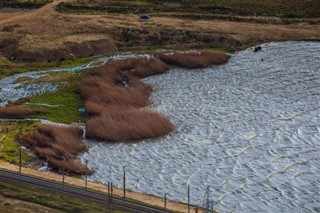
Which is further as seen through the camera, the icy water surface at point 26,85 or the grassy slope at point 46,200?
the icy water surface at point 26,85

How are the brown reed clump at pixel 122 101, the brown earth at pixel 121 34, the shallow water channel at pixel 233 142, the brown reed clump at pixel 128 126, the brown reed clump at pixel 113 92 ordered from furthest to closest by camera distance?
the brown earth at pixel 121 34 < the brown reed clump at pixel 113 92 < the brown reed clump at pixel 122 101 < the brown reed clump at pixel 128 126 < the shallow water channel at pixel 233 142

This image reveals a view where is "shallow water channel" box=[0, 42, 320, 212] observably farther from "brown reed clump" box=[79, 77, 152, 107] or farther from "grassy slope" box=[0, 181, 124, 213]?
"grassy slope" box=[0, 181, 124, 213]

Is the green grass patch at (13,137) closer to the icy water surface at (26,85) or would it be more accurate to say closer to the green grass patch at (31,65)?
the icy water surface at (26,85)

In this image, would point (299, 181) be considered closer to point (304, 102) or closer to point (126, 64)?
point (304, 102)

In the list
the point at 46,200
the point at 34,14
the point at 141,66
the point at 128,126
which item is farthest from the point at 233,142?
Result: the point at 34,14

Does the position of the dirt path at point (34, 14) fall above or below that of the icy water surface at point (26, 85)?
above

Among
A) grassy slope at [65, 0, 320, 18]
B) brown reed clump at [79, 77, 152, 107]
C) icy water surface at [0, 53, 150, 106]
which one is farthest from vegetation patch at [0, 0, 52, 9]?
brown reed clump at [79, 77, 152, 107]

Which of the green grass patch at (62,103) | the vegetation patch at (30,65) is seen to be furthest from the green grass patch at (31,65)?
the green grass patch at (62,103)
